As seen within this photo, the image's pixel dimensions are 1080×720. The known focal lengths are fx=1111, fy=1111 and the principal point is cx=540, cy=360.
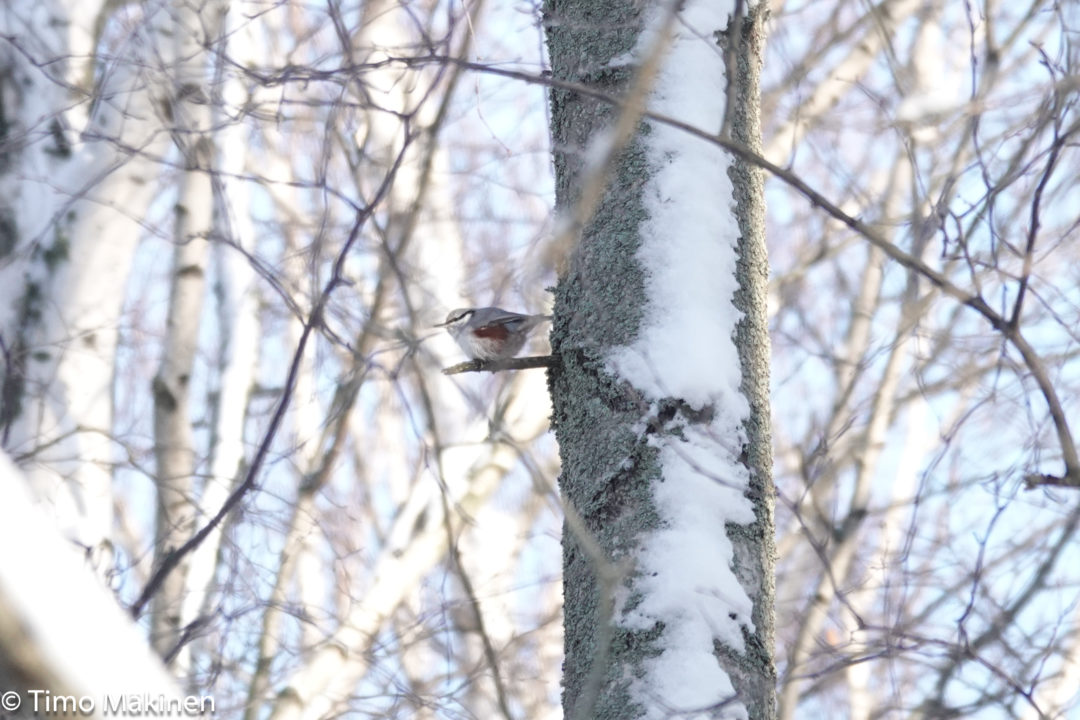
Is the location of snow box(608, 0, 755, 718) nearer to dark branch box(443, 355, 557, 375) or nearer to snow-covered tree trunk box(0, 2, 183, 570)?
dark branch box(443, 355, 557, 375)

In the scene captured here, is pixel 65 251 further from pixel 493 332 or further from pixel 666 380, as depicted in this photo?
pixel 666 380

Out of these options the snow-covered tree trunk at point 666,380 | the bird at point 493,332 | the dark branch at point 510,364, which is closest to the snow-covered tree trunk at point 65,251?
the bird at point 493,332

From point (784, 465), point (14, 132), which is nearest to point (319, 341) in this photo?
point (14, 132)

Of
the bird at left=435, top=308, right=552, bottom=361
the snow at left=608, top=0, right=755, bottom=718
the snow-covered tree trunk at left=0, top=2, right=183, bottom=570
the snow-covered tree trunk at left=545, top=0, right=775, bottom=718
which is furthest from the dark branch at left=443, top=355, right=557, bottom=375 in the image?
the bird at left=435, top=308, right=552, bottom=361

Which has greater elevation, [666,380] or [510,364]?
[510,364]

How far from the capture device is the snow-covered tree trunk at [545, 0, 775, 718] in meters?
1.50

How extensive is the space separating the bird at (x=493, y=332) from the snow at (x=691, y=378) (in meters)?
1.89

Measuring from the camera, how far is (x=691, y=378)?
161cm

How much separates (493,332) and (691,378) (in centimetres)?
218

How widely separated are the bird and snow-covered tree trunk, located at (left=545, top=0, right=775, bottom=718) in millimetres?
1806

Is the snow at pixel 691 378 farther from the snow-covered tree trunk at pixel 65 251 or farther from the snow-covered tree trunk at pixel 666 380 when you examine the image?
the snow-covered tree trunk at pixel 65 251

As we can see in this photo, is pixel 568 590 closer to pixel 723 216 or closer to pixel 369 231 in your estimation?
pixel 723 216

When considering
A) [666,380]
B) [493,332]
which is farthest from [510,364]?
[493,332]

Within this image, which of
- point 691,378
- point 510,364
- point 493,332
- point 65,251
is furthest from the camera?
point 493,332
